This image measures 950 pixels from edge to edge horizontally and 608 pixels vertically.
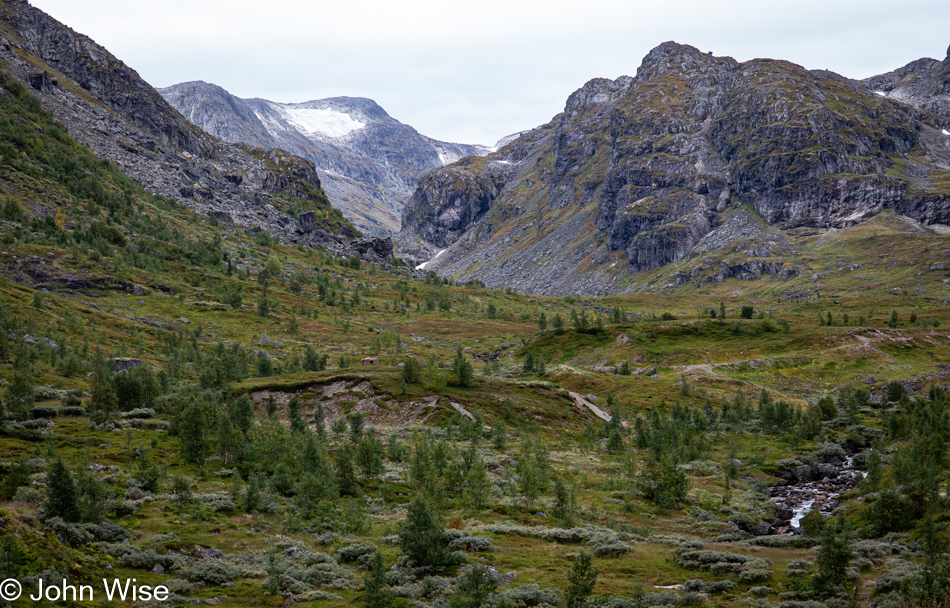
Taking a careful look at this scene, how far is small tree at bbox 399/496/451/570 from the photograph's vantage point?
2836 centimetres

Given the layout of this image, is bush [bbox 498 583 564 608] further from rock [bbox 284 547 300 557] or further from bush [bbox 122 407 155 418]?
bush [bbox 122 407 155 418]

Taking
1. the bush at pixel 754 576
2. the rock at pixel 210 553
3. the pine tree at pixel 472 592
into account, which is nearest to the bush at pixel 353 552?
the rock at pixel 210 553

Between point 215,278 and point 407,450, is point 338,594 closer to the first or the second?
point 407,450

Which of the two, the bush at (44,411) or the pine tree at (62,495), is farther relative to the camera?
the bush at (44,411)

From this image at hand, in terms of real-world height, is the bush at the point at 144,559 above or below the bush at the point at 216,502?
above

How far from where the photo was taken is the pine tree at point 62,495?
24516 mm

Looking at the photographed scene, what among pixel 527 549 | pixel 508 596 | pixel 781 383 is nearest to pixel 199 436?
pixel 527 549

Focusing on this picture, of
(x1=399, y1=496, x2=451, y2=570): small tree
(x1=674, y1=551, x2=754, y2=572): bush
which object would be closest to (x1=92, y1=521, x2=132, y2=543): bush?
(x1=399, y1=496, x2=451, y2=570): small tree

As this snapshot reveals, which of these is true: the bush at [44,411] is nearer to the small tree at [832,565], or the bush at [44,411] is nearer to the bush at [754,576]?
the bush at [754,576]

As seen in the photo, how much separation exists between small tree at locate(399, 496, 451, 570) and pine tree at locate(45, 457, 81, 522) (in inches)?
614

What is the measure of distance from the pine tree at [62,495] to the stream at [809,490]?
44326 millimetres

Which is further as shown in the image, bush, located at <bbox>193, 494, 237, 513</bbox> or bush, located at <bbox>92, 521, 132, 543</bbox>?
bush, located at <bbox>193, 494, 237, 513</bbox>

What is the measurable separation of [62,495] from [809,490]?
57.3 meters

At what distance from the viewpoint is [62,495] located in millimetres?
25031
